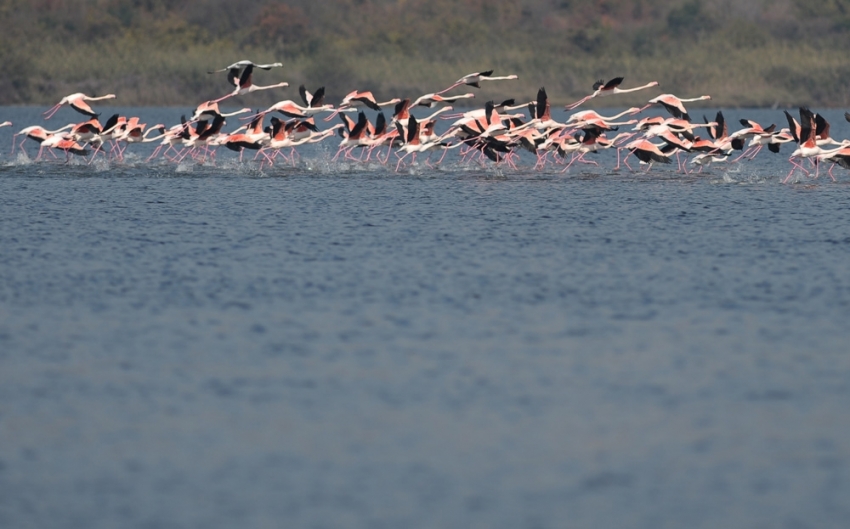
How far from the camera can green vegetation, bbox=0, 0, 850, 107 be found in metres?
72.2

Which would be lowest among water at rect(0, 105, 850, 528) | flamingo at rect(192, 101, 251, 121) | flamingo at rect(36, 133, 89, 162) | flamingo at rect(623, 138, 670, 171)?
water at rect(0, 105, 850, 528)

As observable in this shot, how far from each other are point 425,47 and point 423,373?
232 ft

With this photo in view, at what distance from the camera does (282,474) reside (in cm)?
920

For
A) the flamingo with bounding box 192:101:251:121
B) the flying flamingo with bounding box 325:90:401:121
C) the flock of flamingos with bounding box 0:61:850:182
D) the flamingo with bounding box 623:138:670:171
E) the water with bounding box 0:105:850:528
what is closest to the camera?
the water with bounding box 0:105:850:528

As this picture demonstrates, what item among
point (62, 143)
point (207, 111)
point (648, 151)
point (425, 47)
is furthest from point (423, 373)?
point (425, 47)

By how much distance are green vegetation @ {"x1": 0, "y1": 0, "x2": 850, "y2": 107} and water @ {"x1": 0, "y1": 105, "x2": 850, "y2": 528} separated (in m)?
52.1

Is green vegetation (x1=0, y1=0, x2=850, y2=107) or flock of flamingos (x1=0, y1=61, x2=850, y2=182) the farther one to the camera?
green vegetation (x1=0, y1=0, x2=850, y2=107)

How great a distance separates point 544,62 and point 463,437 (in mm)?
67724

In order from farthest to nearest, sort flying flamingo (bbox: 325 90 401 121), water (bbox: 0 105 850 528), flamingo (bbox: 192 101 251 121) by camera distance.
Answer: flamingo (bbox: 192 101 251 121), flying flamingo (bbox: 325 90 401 121), water (bbox: 0 105 850 528)

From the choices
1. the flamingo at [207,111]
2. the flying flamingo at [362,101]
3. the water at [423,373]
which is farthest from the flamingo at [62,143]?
the water at [423,373]

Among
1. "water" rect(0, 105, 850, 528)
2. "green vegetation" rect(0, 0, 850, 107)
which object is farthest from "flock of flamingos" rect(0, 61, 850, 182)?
"green vegetation" rect(0, 0, 850, 107)

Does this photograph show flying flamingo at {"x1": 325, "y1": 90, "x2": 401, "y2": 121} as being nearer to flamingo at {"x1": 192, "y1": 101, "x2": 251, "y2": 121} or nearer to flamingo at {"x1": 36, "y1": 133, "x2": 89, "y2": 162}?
flamingo at {"x1": 192, "y1": 101, "x2": 251, "y2": 121}

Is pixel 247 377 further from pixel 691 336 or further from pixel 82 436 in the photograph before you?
pixel 691 336

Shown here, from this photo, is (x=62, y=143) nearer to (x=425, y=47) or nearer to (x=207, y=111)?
(x=207, y=111)
